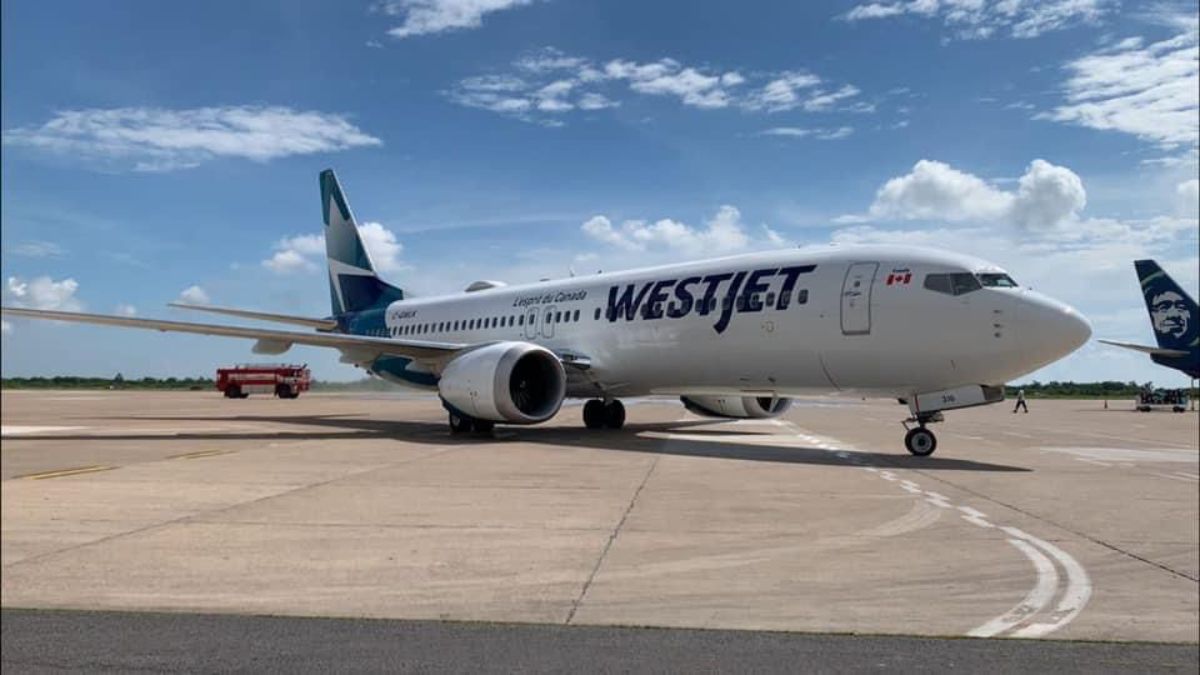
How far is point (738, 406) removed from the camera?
28953 mm

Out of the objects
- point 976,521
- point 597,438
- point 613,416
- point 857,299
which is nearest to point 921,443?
point 857,299

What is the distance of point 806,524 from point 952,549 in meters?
1.65

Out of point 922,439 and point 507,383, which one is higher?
point 507,383

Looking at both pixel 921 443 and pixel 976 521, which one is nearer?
pixel 976 521

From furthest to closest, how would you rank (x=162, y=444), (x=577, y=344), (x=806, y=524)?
(x=577, y=344) < (x=162, y=444) < (x=806, y=524)

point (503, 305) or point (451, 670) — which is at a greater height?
point (503, 305)

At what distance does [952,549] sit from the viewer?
838 cm

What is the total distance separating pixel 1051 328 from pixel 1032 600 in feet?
37.5

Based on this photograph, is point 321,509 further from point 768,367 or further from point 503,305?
point 503,305

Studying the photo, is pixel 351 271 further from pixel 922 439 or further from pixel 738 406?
pixel 922 439

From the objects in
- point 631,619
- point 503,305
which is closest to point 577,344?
point 503,305

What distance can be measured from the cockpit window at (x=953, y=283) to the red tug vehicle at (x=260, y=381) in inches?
2090

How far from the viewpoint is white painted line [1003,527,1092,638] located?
586 centimetres

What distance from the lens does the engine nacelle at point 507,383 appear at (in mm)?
22156
